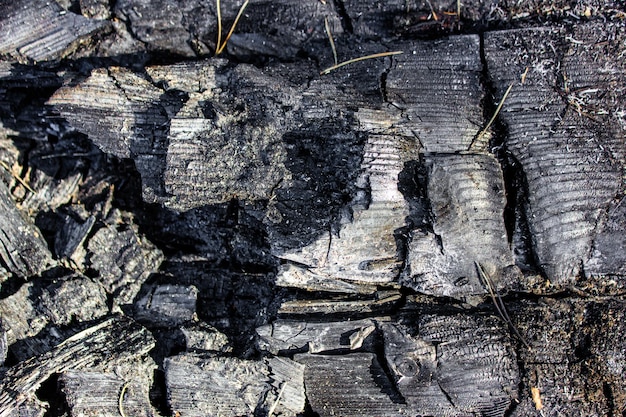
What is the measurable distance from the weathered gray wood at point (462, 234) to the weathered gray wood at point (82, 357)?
59.4 inches

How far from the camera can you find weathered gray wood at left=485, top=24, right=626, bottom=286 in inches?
108

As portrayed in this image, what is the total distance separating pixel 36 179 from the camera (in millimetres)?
3393

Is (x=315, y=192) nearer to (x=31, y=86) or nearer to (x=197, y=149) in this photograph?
(x=197, y=149)

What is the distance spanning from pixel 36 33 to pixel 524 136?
9.26 feet

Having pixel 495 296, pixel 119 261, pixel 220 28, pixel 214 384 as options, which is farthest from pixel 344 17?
pixel 214 384

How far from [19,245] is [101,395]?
1.02 metres

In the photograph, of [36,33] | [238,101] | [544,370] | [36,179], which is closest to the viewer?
[544,370]

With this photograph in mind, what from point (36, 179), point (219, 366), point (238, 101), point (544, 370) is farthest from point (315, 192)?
point (36, 179)

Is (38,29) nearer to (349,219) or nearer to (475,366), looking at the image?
(349,219)

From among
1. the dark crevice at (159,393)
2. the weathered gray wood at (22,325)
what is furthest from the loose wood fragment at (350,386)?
the weathered gray wood at (22,325)

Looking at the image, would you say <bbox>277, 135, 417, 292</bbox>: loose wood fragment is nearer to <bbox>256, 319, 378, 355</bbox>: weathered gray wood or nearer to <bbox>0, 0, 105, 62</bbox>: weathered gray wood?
<bbox>256, 319, 378, 355</bbox>: weathered gray wood

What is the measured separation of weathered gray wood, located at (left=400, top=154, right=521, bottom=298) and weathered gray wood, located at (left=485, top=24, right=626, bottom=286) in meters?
0.17

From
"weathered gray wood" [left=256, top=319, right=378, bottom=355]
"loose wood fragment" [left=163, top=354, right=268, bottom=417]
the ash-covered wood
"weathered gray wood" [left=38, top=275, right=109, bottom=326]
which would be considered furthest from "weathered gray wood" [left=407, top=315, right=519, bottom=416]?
"weathered gray wood" [left=38, top=275, right=109, bottom=326]

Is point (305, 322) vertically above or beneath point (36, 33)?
beneath
